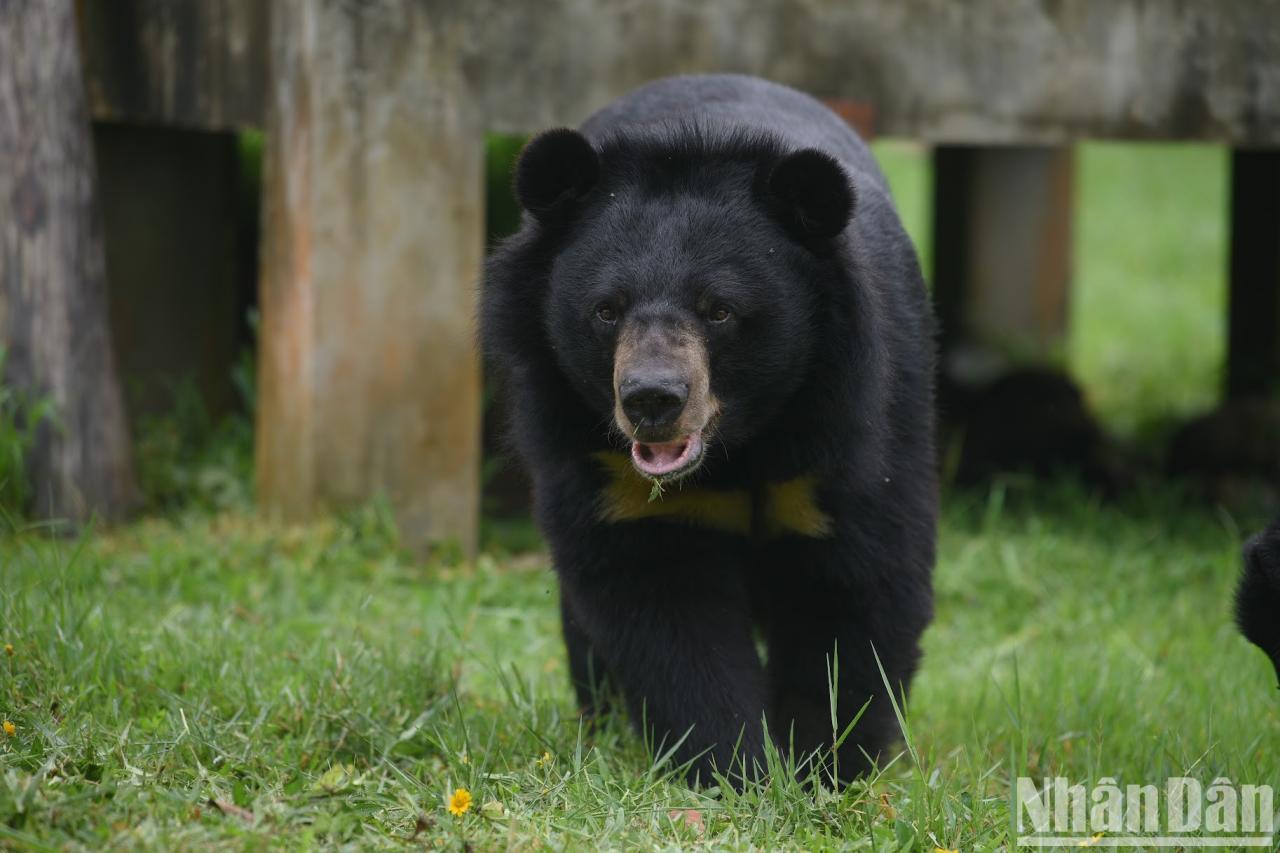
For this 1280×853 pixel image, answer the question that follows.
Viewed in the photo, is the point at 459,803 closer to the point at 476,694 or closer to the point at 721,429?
the point at 721,429

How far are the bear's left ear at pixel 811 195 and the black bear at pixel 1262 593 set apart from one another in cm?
104

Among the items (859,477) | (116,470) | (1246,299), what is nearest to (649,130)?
(859,477)

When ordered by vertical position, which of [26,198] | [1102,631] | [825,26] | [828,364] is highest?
[825,26]

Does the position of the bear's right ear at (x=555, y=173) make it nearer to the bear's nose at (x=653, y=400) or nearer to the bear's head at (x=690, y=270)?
the bear's head at (x=690, y=270)

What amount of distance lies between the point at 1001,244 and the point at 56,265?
544 centimetres

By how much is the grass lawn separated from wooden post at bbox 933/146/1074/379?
2278 millimetres

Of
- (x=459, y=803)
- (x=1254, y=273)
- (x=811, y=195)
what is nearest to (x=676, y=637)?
(x=459, y=803)

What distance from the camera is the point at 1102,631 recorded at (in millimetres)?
5266

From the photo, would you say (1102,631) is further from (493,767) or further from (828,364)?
(493,767)

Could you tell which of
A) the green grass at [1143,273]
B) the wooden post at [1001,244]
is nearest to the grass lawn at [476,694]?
the green grass at [1143,273]

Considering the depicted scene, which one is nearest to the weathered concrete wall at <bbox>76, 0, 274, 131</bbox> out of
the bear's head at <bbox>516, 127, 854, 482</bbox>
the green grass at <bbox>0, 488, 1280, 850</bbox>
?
the green grass at <bbox>0, 488, 1280, 850</bbox>

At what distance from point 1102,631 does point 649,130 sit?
2689mm

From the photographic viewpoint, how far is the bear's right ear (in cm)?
333

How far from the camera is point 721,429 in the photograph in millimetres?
3273
